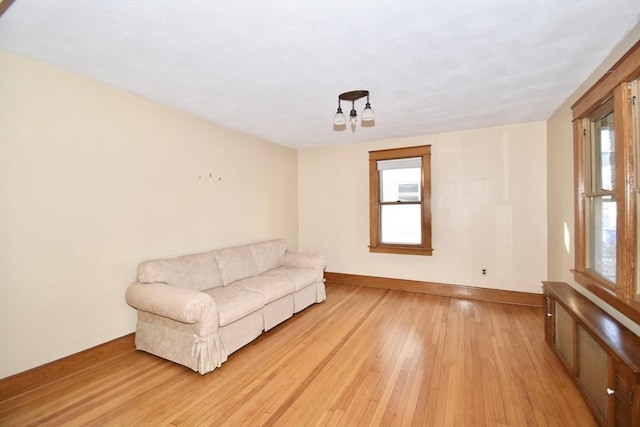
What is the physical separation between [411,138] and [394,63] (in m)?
2.53

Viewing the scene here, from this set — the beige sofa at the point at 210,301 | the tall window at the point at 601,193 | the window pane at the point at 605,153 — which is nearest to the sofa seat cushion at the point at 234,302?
the beige sofa at the point at 210,301

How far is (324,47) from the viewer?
77.1 inches

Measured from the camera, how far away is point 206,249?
3.56 m

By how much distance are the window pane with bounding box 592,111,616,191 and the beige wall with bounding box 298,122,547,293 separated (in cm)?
149

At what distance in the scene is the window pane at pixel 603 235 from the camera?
213cm

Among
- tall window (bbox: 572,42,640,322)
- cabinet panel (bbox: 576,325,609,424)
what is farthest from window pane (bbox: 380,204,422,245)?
cabinet panel (bbox: 576,325,609,424)

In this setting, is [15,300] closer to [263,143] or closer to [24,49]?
[24,49]

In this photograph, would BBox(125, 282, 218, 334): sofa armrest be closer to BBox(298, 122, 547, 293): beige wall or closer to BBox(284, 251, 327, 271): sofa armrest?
BBox(284, 251, 327, 271): sofa armrest

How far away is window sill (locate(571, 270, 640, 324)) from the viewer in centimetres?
171

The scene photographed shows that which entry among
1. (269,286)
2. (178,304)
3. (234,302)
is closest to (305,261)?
(269,286)

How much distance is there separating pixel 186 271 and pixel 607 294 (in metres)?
3.66

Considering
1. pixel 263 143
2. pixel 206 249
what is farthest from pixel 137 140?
pixel 263 143

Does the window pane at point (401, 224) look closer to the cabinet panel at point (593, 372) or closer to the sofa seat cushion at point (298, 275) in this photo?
the sofa seat cushion at point (298, 275)

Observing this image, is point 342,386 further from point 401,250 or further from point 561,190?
point 561,190
